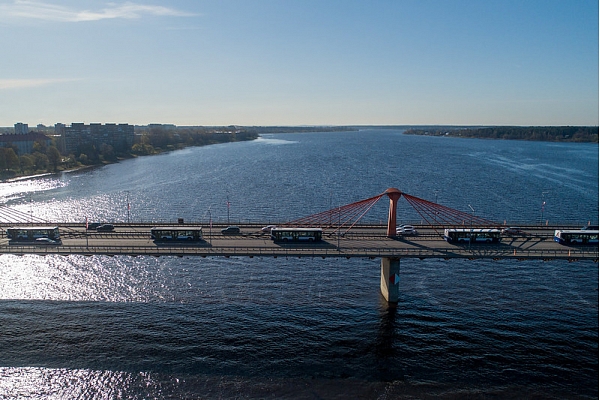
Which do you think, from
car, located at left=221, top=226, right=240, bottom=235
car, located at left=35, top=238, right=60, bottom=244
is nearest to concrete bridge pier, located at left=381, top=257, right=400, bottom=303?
car, located at left=221, top=226, right=240, bottom=235

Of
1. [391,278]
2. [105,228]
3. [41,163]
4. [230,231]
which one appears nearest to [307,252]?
[391,278]

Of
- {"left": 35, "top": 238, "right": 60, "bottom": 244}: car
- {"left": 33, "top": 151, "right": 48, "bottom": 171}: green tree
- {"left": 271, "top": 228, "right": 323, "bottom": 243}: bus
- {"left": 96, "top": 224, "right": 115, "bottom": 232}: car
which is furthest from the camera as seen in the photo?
{"left": 33, "top": 151, "right": 48, "bottom": 171}: green tree

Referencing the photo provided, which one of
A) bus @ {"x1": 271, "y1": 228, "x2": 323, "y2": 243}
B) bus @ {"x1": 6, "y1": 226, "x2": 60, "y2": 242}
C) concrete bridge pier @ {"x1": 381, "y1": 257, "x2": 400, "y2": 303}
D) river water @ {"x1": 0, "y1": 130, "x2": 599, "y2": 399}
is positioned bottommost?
river water @ {"x1": 0, "y1": 130, "x2": 599, "y2": 399}

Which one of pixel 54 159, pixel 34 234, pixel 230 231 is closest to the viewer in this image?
pixel 34 234

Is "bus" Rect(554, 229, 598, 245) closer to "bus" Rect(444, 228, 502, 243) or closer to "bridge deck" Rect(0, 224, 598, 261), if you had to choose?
"bridge deck" Rect(0, 224, 598, 261)

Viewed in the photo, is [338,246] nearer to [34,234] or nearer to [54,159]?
[34,234]

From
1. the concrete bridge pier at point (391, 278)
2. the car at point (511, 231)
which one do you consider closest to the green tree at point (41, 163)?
the concrete bridge pier at point (391, 278)

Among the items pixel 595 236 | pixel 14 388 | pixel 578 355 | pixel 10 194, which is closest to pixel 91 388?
pixel 14 388

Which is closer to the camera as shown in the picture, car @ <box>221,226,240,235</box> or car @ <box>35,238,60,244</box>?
car @ <box>35,238,60,244</box>

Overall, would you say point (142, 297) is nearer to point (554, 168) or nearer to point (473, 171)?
point (473, 171)
